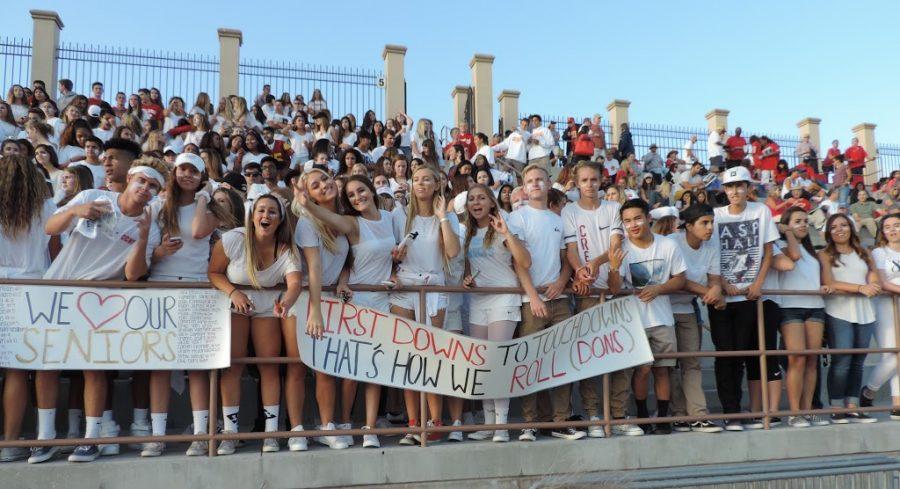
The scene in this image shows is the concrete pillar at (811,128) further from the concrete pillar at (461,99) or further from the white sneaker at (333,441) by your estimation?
the white sneaker at (333,441)

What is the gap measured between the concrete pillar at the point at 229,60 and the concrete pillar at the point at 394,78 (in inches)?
165

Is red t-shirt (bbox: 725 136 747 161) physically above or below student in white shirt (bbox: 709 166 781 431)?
above

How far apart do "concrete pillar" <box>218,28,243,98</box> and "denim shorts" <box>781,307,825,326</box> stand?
55.9ft

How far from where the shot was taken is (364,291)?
4918 mm

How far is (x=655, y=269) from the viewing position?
5645 millimetres

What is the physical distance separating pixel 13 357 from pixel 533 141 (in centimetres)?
1229

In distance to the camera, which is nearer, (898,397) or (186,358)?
(186,358)

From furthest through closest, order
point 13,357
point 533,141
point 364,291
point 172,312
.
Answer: point 533,141, point 364,291, point 172,312, point 13,357

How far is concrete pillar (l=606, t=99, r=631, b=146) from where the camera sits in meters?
24.4

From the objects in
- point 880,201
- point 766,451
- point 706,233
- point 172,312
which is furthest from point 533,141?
point 172,312

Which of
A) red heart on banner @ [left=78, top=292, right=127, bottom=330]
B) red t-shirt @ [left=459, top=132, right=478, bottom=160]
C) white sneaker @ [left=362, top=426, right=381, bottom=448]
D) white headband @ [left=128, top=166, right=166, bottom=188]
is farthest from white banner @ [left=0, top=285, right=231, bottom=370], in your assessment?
red t-shirt @ [left=459, top=132, right=478, bottom=160]

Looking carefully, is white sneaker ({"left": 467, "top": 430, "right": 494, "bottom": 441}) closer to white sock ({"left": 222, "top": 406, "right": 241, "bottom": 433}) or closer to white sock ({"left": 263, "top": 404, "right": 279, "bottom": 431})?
white sock ({"left": 263, "top": 404, "right": 279, "bottom": 431})

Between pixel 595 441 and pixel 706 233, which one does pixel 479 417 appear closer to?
pixel 595 441

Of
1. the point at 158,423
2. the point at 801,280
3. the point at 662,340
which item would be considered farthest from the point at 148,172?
the point at 801,280
